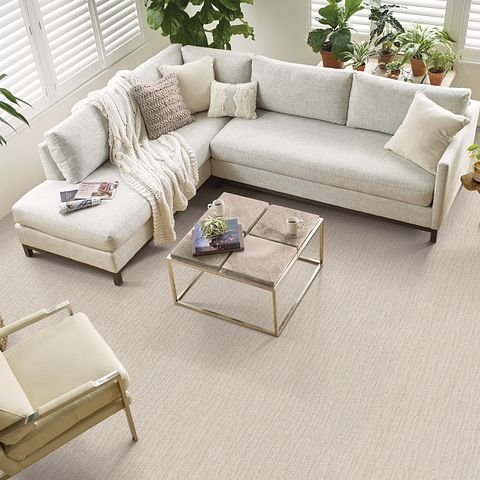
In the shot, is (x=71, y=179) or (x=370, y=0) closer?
(x=71, y=179)

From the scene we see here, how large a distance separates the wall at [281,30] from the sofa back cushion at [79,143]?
7.17 feet

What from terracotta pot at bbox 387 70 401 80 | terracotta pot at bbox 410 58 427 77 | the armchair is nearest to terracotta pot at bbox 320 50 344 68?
terracotta pot at bbox 387 70 401 80

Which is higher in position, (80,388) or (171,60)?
(171,60)

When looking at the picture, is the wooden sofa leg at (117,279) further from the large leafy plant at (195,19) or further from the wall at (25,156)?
the large leafy plant at (195,19)

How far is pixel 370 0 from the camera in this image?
5332 millimetres

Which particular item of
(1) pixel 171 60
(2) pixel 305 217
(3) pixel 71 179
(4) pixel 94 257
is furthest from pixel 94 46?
(2) pixel 305 217

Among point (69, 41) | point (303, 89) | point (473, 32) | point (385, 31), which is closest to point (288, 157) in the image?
point (303, 89)

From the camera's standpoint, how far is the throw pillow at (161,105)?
15.2 feet

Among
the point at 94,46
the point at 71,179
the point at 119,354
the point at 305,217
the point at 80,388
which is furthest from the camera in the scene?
the point at 94,46

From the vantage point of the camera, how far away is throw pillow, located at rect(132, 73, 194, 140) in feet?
15.2

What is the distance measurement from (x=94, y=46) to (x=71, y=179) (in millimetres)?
1671

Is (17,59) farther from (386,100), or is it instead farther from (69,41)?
(386,100)

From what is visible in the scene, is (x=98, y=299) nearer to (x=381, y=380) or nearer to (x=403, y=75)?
(x=381, y=380)

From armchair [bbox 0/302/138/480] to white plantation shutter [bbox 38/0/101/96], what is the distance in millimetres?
2606
